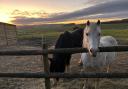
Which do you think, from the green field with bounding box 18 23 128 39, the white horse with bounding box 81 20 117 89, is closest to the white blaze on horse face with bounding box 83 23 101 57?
the white horse with bounding box 81 20 117 89

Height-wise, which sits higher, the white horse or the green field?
the white horse

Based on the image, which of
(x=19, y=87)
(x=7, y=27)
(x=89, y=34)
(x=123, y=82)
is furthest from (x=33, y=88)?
(x=7, y=27)

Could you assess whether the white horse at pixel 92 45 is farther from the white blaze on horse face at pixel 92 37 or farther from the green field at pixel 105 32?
the green field at pixel 105 32

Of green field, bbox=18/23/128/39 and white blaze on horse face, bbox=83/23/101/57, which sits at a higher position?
white blaze on horse face, bbox=83/23/101/57

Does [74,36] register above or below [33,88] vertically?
above

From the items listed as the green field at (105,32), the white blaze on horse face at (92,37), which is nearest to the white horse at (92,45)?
the white blaze on horse face at (92,37)

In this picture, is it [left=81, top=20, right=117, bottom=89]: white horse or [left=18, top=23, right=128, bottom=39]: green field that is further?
[left=18, top=23, right=128, bottom=39]: green field

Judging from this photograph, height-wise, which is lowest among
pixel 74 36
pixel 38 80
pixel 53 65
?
pixel 38 80

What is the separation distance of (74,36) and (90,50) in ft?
17.7

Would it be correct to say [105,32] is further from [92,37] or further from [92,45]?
[92,45]

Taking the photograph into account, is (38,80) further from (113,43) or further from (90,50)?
(90,50)

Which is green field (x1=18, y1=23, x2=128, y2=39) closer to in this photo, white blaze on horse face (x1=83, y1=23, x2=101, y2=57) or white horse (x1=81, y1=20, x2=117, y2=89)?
white horse (x1=81, y1=20, x2=117, y2=89)

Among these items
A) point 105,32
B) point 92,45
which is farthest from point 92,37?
point 105,32

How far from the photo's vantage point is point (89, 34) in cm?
558
